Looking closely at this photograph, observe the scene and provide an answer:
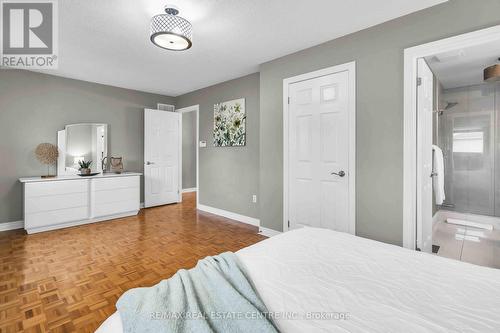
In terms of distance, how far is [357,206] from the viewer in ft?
8.90

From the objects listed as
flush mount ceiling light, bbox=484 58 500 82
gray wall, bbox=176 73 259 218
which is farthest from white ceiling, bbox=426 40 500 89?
gray wall, bbox=176 73 259 218

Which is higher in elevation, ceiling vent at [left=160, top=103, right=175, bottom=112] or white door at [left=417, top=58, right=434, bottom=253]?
→ ceiling vent at [left=160, top=103, right=175, bottom=112]

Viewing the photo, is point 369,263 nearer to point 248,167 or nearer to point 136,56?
point 248,167

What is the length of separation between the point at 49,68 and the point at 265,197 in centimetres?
398

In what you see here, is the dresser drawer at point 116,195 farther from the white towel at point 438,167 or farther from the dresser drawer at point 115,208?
the white towel at point 438,167

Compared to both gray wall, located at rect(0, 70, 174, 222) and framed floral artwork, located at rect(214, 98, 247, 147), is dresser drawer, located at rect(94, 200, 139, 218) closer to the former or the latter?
gray wall, located at rect(0, 70, 174, 222)

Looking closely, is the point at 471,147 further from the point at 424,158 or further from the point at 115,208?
the point at 115,208

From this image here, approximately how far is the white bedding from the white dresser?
373 cm

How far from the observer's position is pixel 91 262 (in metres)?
2.61

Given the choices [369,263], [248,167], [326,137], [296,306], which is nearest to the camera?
[296,306]

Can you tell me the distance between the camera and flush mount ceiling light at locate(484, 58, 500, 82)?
3193 millimetres

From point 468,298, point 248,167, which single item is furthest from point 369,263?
point 248,167

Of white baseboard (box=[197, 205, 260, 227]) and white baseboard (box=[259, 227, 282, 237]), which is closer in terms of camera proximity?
white baseboard (box=[259, 227, 282, 237])

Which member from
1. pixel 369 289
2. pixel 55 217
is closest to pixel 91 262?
pixel 55 217
